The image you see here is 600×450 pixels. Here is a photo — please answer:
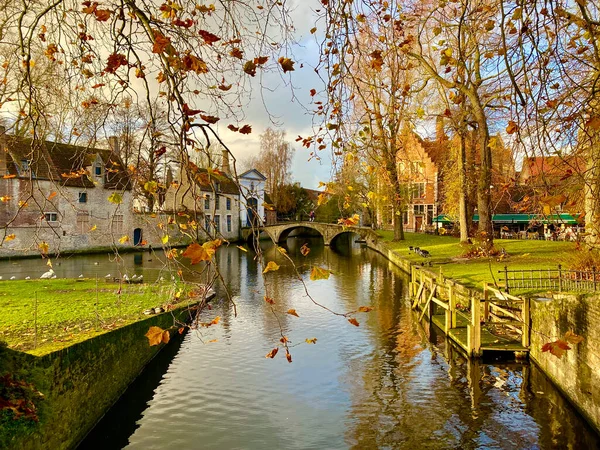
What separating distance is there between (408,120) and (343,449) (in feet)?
19.7

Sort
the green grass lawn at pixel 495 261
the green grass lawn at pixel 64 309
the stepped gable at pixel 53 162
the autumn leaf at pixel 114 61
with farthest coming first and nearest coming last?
1. the green grass lawn at pixel 495 261
2. the green grass lawn at pixel 64 309
3. the stepped gable at pixel 53 162
4. the autumn leaf at pixel 114 61

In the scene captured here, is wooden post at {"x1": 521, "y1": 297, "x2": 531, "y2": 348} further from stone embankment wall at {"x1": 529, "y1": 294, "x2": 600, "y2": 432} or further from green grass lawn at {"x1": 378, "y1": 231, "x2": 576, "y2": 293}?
green grass lawn at {"x1": 378, "y1": 231, "x2": 576, "y2": 293}

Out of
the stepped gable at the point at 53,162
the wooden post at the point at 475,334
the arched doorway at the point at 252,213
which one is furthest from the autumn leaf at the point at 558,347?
the wooden post at the point at 475,334

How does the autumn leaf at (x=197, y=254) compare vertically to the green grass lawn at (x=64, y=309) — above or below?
above

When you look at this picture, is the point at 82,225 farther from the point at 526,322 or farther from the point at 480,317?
the point at 526,322

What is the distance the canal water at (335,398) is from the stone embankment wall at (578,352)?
1.16 ft

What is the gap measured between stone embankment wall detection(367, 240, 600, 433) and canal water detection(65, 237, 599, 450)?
0.35 metres

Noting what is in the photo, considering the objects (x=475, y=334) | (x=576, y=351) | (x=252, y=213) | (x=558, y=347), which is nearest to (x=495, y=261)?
(x=475, y=334)

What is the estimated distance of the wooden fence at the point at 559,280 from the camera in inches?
469

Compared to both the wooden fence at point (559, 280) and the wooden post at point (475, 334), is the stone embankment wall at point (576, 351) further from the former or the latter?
the wooden post at point (475, 334)

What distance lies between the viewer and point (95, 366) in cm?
896

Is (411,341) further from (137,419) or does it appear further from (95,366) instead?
(95,366)

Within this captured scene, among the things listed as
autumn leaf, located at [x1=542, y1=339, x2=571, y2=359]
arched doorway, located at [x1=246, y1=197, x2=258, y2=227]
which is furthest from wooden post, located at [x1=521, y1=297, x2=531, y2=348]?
arched doorway, located at [x1=246, y1=197, x2=258, y2=227]

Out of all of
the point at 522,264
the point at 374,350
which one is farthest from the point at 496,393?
the point at 522,264
